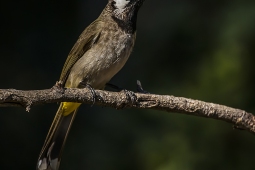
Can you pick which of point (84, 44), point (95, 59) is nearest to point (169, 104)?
point (95, 59)

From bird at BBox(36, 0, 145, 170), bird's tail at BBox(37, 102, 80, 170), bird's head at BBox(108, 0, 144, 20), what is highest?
bird's head at BBox(108, 0, 144, 20)

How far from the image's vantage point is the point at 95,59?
3.43 metres

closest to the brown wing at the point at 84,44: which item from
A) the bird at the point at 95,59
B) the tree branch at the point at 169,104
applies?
the bird at the point at 95,59

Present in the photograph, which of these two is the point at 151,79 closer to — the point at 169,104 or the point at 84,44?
the point at 84,44

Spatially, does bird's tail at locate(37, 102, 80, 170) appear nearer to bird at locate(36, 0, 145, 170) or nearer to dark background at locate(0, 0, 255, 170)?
bird at locate(36, 0, 145, 170)

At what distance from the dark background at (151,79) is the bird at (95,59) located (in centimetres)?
57

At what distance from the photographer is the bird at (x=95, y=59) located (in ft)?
11.2

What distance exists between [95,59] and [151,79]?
2.92ft

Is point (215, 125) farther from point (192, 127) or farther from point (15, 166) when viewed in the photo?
point (15, 166)

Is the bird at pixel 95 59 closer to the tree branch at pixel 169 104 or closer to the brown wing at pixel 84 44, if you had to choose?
the brown wing at pixel 84 44

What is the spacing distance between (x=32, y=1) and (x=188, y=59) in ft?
4.59

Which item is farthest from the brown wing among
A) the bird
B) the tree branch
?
the tree branch

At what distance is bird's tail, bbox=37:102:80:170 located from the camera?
3443 millimetres

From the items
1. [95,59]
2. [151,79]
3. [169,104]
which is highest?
[151,79]
